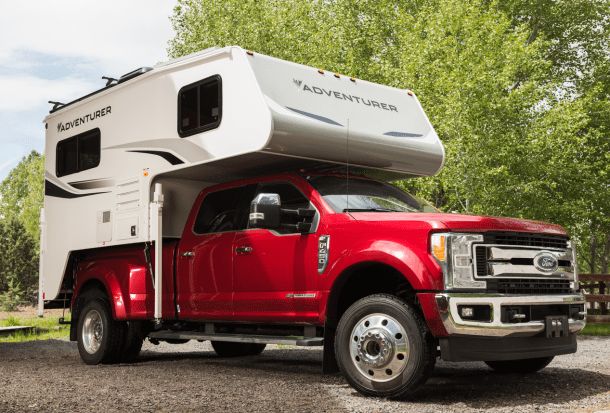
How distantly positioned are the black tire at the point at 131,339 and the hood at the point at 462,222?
414cm

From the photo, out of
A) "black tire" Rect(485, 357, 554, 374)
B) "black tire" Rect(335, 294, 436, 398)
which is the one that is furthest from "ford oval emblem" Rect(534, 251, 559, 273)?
"black tire" Rect(485, 357, 554, 374)

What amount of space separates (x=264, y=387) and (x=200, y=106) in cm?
334

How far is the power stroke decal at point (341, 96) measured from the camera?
8.52 meters

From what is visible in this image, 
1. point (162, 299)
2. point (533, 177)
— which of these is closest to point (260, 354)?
point (162, 299)

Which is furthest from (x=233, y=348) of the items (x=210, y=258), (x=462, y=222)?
(x=462, y=222)

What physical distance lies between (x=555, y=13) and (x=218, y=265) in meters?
23.7

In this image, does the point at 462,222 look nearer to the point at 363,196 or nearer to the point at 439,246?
the point at 439,246

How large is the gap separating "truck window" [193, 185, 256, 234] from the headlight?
266cm

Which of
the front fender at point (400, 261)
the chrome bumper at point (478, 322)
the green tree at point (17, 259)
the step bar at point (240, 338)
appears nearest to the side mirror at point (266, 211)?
the front fender at point (400, 261)

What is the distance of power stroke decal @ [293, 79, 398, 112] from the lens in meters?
8.52

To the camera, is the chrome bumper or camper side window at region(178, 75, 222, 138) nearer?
the chrome bumper

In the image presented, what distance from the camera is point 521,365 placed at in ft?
27.1

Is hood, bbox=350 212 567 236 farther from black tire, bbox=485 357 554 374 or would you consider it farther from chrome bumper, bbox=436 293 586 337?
black tire, bbox=485 357 554 374

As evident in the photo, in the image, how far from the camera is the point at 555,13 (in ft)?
93.7
